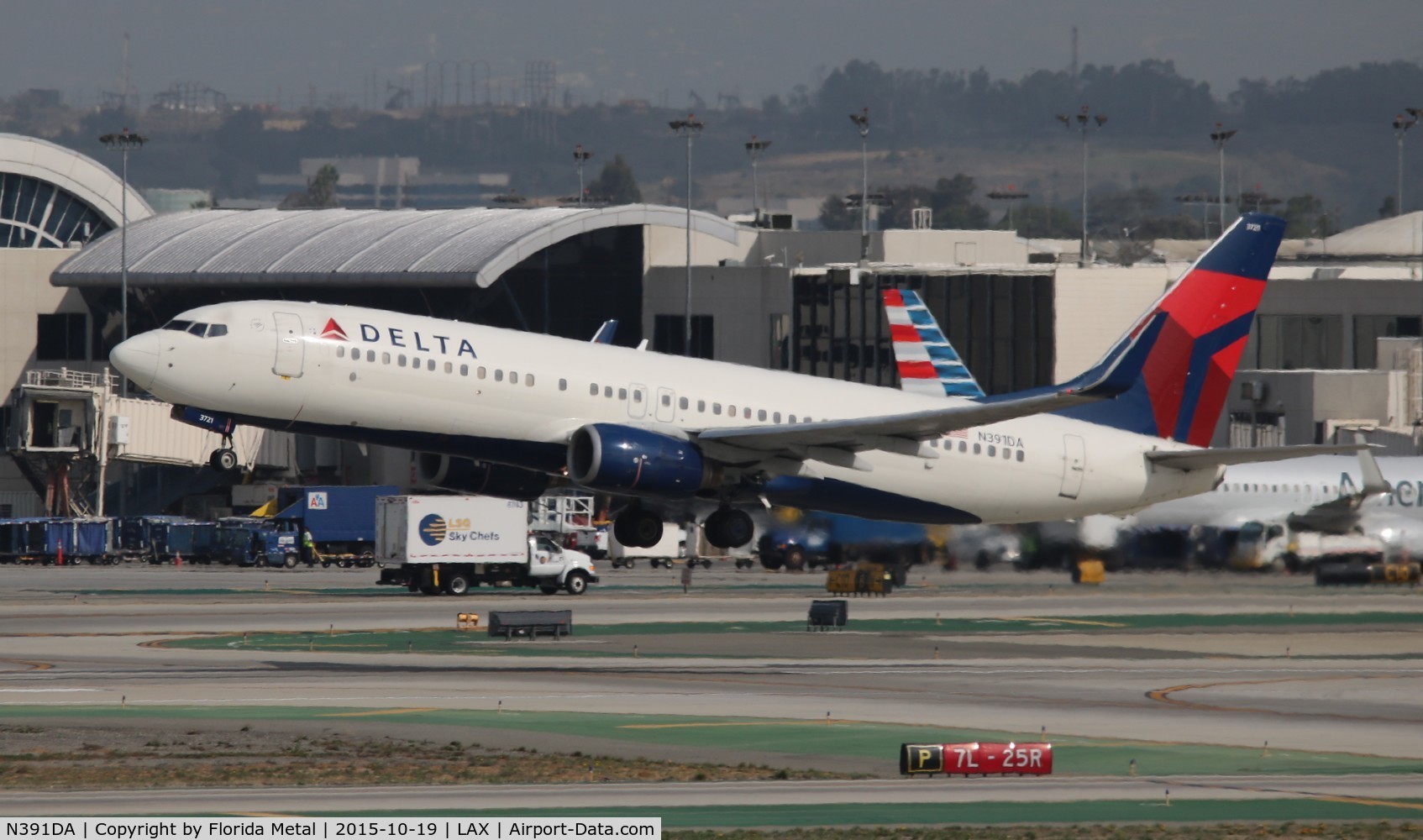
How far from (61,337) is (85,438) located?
17359 millimetres

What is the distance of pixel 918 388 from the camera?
315ft

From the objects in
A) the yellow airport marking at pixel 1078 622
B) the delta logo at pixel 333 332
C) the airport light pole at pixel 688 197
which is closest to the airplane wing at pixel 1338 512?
the yellow airport marking at pixel 1078 622

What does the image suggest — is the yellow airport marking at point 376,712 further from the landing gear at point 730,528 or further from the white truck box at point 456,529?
the white truck box at point 456,529

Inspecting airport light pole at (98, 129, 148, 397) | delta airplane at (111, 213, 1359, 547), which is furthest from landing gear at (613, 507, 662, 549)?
airport light pole at (98, 129, 148, 397)

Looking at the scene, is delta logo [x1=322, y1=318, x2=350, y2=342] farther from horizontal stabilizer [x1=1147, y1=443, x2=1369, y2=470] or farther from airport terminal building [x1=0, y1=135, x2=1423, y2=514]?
airport terminal building [x1=0, y1=135, x2=1423, y2=514]

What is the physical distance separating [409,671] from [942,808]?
84.5 ft

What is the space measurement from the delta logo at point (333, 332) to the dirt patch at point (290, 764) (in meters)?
12.3

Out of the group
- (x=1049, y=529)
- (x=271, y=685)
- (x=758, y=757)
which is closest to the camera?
(x=758, y=757)

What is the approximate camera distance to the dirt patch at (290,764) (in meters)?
33.0

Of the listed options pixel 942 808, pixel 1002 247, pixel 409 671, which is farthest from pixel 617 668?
pixel 1002 247

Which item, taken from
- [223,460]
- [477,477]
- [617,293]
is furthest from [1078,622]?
[617,293]

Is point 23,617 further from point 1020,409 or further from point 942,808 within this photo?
point 942,808

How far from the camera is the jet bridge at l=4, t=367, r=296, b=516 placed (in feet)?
413

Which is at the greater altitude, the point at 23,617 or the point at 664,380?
the point at 664,380
